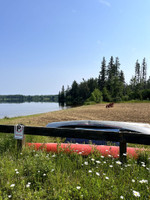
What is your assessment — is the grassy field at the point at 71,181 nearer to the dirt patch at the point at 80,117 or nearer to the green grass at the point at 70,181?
the green grass at the point at 70,181

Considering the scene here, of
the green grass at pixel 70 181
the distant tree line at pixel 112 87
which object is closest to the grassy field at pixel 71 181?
the green grass at pixel 70 181

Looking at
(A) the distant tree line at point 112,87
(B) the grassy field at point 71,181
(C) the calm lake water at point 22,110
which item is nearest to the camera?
(B) the grassy field at point 71,181

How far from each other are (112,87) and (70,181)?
6159 cm

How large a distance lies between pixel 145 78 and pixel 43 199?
98817 mm

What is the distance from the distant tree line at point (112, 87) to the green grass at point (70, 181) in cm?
5040

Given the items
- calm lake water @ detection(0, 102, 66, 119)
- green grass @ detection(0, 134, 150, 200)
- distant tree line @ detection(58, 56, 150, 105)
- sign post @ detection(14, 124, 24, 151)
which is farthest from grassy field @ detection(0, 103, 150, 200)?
distant tree line @ detection(58, 56, 150, 105)

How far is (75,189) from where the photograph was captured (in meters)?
2.56

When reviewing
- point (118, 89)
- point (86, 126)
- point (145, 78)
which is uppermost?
point (145, 78)

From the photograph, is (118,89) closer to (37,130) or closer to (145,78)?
(145,78)

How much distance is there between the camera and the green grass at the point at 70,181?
2.53 m

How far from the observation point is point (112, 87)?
62.3 m

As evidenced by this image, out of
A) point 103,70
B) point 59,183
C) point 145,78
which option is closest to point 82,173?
point 59,183

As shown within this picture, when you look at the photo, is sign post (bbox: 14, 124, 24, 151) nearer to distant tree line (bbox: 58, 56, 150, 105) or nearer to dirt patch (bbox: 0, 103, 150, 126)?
dirt patch (bbox: 0, 103, 150, 126)

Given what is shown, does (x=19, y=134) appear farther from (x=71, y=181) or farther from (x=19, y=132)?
(x=71, y=181)
